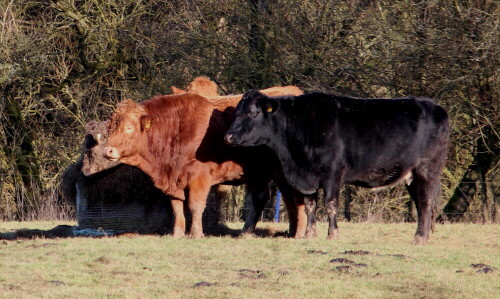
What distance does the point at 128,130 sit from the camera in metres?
14.1

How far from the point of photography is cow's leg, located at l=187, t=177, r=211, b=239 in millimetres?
13992

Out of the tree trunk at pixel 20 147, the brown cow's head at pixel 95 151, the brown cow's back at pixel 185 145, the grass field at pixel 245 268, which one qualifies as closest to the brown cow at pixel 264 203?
the brown cow's back at pixel 185 145

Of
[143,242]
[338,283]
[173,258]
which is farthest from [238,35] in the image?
[338,283]

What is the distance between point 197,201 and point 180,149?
86 cm

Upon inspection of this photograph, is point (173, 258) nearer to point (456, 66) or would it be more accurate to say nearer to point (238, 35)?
point (456, 66)

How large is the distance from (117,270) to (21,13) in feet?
54.4

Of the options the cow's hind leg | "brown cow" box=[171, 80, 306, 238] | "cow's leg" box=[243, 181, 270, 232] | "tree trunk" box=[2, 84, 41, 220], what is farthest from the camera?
"tree trunk" box=[2, 84, 41, 220]

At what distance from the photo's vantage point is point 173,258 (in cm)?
1103

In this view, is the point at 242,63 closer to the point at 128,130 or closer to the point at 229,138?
the point at 128,130

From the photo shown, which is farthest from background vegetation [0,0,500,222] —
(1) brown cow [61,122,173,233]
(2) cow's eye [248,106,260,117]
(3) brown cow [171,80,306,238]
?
(2) cow's eye [248,106,260,117]

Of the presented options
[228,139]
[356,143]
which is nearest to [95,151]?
[228,139]

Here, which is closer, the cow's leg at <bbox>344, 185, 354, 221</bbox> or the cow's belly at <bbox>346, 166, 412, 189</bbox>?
the cow's belly at <bbox>346, 166, 412, 189</bbox>

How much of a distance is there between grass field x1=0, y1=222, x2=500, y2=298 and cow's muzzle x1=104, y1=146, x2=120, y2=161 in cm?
122

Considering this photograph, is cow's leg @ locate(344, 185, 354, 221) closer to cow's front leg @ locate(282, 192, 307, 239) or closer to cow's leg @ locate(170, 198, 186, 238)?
cow's front leg @ locate(282, 192, 307, 239)
